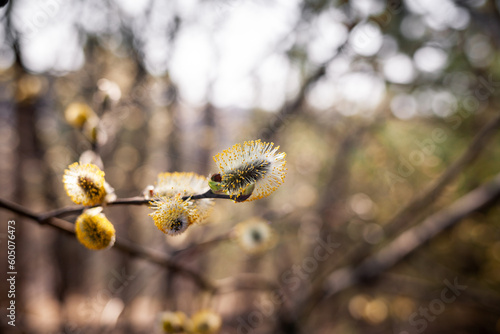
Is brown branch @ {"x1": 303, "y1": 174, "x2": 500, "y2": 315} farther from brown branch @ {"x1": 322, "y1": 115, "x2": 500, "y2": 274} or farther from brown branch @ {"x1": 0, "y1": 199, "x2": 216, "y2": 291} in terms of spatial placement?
brown branch @ {"x1": 0, "y1": 199, "x2": 216, "y2": 291}

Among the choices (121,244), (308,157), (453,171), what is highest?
(308,157)

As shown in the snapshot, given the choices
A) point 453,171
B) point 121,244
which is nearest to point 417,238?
point 453,171

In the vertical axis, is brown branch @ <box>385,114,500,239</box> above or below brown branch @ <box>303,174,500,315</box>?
above

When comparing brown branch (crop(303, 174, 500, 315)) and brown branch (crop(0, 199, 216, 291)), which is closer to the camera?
brown branch (crop(0, 199, 216, 291))

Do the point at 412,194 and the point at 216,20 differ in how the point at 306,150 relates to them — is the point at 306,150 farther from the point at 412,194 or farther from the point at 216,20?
the point at 216,20

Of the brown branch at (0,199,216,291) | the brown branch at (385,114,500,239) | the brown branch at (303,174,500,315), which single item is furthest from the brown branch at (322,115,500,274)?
the brown branch at (0,199,216,291)

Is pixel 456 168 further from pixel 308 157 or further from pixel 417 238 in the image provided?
pixel 308 157

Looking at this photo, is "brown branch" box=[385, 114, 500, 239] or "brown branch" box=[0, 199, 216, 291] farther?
"brown branch" box=[385, 114, 500, 239]

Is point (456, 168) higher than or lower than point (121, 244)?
higher

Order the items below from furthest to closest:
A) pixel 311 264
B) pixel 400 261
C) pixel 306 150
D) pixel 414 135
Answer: pixel 306 150, pixel 414 135, pixel 311 264, pixel 400 261

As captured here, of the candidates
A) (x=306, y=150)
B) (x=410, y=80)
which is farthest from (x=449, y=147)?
(x=306, y=150)

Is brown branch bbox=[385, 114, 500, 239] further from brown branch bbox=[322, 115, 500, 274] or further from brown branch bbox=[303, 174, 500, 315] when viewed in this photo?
brown branch bbox=[303, 174, 500, 315]
